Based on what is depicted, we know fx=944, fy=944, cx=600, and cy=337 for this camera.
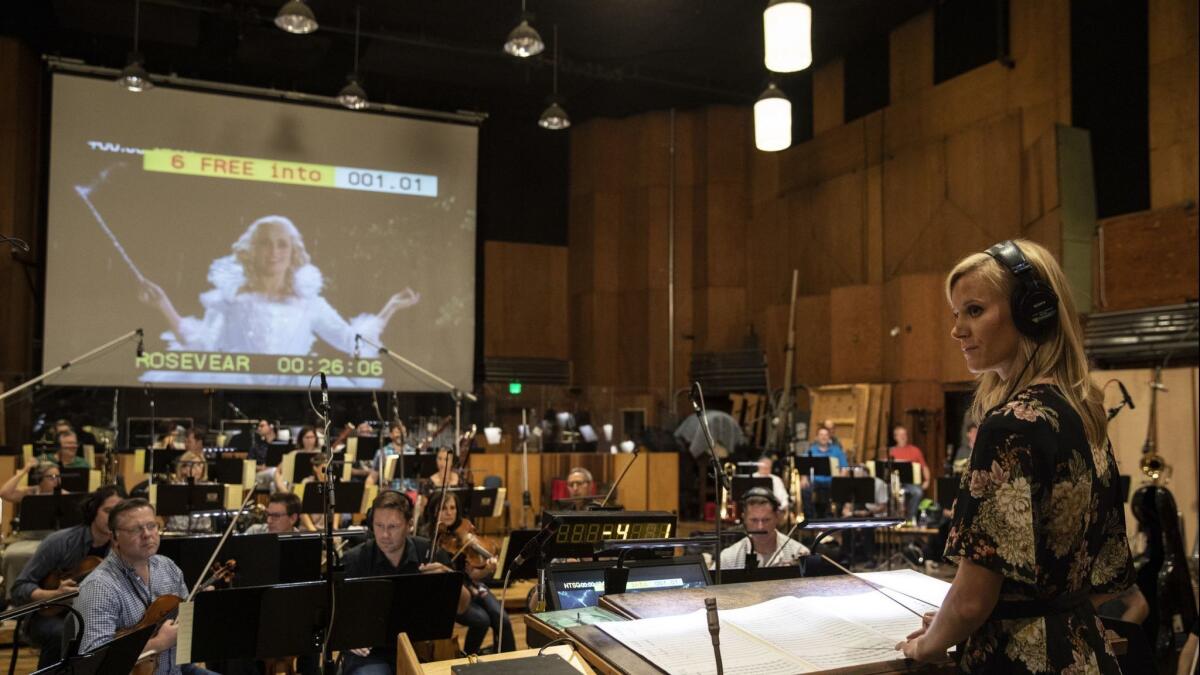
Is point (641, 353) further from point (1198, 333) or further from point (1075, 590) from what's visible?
point (1075, 590)

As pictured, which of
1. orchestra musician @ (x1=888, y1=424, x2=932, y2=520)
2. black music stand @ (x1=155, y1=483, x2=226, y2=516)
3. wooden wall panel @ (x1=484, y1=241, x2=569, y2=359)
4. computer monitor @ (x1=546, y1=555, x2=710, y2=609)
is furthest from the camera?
wooden wall panel @ (x1=484, y1=241, x2=569, y2=359)

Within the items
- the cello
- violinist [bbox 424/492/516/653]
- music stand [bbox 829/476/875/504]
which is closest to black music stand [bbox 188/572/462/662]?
violinist [bbox 424/492/516/653]

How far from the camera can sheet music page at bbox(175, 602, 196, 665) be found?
361 centimetres

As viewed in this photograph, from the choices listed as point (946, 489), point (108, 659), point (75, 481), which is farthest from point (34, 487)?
point (946, 489)

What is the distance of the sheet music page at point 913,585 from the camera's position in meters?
2.13

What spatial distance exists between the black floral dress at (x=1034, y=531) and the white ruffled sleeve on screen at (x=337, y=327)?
13.4m

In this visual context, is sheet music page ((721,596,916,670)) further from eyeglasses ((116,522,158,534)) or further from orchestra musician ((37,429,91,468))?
orchestra musician ((37,429,91,468))

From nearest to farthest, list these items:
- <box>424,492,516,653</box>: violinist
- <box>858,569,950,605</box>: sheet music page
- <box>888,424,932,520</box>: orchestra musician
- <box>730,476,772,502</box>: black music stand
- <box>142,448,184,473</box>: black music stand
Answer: <box>858,569,950,605</box>: sheet music page < <box>424,492,516,653</box>: violinist < <box>730,476,772,502</box>: black music stand < <box>142,448,184,473</box>: black music stand < <box>888,424,932,520</box>: orchestra musician

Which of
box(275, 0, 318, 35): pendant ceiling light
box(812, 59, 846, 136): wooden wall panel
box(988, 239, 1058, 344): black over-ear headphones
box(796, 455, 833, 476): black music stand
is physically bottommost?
box(796, 455, 833, 476): black music stand

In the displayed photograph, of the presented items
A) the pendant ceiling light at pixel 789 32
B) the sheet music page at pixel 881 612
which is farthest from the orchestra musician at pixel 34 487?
the sheet music page at pixel 881 612

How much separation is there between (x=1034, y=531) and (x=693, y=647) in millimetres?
636

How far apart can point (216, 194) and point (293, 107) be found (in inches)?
68.4

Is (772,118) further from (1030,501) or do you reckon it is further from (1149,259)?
(1149,259)

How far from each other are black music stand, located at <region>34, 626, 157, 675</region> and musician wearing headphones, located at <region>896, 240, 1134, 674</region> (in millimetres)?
2397
